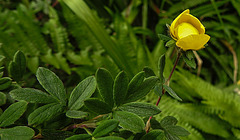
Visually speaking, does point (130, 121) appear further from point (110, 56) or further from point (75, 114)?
point (110, 56)

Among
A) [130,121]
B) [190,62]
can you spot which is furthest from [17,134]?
[190,62]

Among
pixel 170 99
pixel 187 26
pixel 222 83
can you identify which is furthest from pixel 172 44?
pixel 222 83

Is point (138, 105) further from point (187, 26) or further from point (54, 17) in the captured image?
point (54, 17)

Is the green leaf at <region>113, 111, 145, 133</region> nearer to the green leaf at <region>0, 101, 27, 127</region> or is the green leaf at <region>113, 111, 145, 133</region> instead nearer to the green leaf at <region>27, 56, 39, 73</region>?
the green leaf at <region>0, 101, 27, 127</region>

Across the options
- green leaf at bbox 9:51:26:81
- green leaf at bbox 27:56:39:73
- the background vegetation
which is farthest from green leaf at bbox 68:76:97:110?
green leaf at bbox 27:56:39:73

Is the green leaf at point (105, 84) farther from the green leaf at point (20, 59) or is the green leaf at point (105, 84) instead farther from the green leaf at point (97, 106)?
the green leaf at point (20, 59)

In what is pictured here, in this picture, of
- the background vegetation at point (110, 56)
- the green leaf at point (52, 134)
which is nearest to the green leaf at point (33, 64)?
the background vegetation at point (110, 56)
